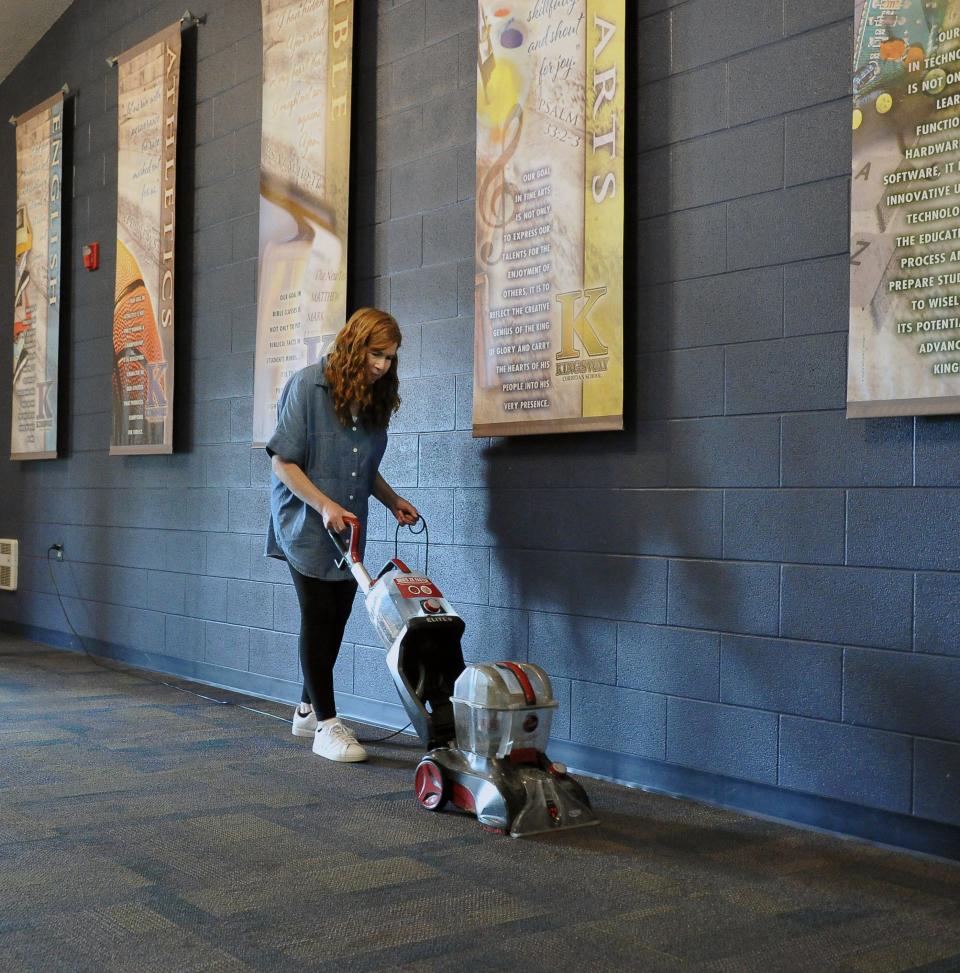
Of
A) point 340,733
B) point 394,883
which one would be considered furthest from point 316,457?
point 394,883

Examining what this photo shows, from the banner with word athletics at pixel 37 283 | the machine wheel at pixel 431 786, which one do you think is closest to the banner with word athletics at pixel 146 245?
the banner with word athletics at pixel 37 283

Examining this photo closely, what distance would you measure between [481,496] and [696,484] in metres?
0.89

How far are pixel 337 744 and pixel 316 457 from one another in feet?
2.88

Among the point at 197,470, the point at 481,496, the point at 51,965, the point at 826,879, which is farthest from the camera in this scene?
the point at 197,470

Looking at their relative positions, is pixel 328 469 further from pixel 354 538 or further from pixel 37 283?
pixel 37 283

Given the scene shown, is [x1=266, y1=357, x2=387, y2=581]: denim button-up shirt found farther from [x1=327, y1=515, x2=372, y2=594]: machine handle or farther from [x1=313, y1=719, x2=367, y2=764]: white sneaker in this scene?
[x1=313, y1=719, x2=367, y2=764]: white sneaker

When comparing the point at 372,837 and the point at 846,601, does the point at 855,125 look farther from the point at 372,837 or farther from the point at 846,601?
the point at 372,837

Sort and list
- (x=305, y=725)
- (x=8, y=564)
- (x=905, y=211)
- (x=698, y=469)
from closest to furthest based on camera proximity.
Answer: (x=905, y=211), (x=698, y=469), (x=305, y=725), (x=8, y=564)

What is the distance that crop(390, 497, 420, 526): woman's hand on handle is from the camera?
3715mm

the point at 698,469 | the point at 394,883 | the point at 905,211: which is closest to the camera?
the point at 394,883

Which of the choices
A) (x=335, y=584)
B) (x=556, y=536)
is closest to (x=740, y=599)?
(x=556, y=536)

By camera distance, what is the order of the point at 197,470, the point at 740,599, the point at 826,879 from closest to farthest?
the point at 826,879 → the point at 740,599 → the point at 197,470

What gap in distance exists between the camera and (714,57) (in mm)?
3184

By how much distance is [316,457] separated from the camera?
368 centimetres
